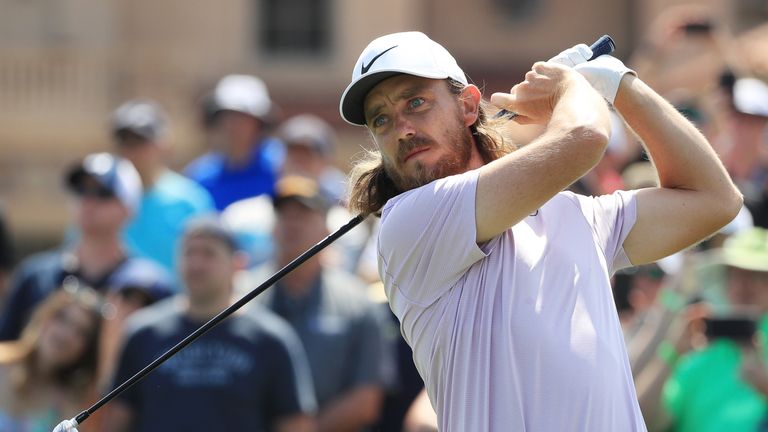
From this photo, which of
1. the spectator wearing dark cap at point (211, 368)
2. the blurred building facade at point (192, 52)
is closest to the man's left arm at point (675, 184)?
the spectator wearing dark cap at point (211, 368)

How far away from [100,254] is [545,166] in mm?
4731

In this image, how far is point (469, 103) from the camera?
169 inches

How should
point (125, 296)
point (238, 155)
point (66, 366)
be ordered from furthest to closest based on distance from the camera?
point (238, 155) < point (125, 296) < point (66, 366)

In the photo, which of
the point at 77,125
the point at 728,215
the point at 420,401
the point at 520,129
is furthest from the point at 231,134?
the point at 77,125

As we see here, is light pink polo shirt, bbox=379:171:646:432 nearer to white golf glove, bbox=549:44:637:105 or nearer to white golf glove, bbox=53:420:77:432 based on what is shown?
white golf glove, bbox=549:44:637:105

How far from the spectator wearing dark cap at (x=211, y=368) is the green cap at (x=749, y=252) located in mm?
2032

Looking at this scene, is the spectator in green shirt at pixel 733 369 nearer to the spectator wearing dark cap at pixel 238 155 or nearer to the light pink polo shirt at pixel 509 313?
the light pink polo shirt at pixel 509 313

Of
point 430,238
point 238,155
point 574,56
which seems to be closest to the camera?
point 430,238

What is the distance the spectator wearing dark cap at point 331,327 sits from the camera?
292 inches

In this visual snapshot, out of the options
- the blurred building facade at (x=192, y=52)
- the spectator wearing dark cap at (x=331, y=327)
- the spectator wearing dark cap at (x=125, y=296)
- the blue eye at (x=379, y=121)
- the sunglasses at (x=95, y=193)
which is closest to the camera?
the blue eye at (x=379, y=121)

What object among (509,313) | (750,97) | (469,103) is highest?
(469,103)

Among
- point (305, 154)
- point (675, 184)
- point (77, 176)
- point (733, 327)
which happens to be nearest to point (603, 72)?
point (675, 184)

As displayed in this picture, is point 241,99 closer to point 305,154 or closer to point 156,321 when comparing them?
point 305,154

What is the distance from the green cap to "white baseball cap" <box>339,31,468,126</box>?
2.89 meters
